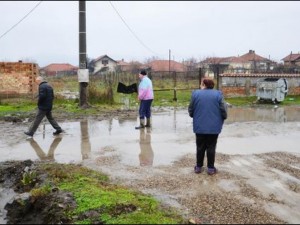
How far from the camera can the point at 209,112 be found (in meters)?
7.15

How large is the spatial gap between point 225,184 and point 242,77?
15368mm

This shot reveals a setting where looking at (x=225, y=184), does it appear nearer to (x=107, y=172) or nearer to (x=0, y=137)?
(x=107, y=172)

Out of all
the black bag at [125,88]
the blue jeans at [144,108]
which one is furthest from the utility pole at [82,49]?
the blue jeans at [144,108]

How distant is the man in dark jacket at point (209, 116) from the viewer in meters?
7.12

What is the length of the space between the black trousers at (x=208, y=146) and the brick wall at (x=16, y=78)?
48.3 feet

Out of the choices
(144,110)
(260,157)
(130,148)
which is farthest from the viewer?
(144,110)

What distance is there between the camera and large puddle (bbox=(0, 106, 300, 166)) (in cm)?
898

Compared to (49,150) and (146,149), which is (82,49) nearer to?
(49,150)

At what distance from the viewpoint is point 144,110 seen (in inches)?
479

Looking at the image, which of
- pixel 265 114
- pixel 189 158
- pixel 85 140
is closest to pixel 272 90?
pixel 265 114

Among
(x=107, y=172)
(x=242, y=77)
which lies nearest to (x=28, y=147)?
(x=107, y=172)

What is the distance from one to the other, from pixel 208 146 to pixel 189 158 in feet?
4.25

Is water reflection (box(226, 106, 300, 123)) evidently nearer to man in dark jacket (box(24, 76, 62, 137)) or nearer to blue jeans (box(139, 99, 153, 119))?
blue jeans (box(139, 99, 153, 119))

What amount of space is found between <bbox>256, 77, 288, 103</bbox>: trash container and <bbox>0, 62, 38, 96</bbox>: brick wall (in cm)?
1101
